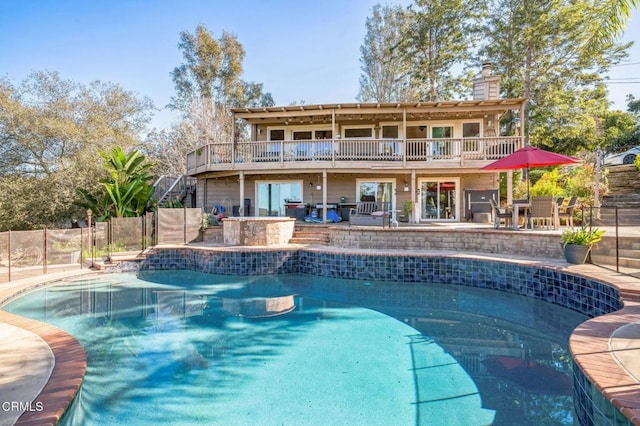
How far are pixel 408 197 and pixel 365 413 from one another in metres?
13.0

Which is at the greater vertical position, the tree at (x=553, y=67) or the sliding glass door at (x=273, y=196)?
the tree at (x=553, y=67)

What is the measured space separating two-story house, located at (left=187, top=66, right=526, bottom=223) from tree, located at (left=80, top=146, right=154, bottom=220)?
9.37ft

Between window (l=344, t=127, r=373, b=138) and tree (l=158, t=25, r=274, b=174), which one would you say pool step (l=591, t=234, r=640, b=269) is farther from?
tree (l=158, t=25, r=274, b=174)

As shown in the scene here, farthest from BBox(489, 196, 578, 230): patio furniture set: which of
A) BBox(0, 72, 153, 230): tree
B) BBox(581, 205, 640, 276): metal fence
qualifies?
BBox(0, 72, 153, 230): tree

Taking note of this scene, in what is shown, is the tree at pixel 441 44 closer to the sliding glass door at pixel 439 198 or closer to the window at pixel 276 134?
the sliding glass door at pixel 439 198

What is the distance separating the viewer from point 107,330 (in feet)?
19.6

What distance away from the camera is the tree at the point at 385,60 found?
25.5 m

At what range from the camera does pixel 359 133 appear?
16312 mm

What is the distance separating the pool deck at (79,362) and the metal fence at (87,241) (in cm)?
425

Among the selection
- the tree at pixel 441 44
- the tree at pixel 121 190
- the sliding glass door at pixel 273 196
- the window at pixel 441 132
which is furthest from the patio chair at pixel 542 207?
the tree at pixel 441 44

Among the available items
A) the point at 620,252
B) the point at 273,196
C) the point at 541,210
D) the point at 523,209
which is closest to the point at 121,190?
the point at 273,196

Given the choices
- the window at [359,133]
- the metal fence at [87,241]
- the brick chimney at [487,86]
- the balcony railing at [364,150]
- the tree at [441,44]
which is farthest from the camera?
the tree at [441,44]

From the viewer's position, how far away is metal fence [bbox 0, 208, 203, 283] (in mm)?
8609

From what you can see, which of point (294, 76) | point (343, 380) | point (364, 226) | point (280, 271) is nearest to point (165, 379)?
point (343, 380)
